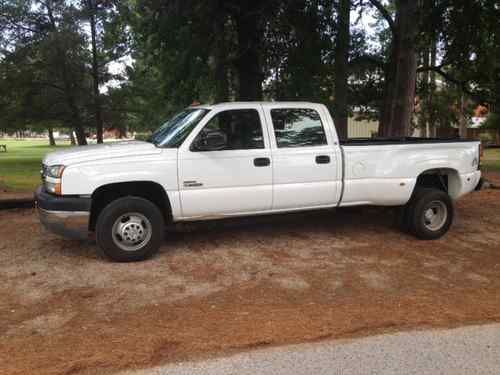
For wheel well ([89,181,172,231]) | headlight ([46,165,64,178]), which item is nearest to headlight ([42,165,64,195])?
headlight ([46,165,64,178])

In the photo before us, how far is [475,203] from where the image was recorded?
9.88 m

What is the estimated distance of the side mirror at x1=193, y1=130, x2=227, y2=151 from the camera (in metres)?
5.79

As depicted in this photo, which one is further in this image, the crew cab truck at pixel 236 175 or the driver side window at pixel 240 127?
the driver side window at pixel 240 127

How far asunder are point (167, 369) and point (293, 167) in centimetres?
348

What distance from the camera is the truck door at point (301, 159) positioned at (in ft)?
20.6

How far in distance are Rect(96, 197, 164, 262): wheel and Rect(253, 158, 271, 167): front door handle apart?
1.33 m

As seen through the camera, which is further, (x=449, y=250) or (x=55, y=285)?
(x=449, y=250)

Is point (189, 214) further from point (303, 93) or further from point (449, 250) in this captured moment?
point (303, 93)

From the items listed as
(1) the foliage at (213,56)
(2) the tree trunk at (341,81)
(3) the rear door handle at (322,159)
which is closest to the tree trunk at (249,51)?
(1) the foliage at (213,56)

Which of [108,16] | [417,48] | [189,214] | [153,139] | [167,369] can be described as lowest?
[167,369]

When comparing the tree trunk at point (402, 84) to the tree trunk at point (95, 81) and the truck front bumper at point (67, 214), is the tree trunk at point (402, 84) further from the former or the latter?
the tree trunk at point (95, 81)

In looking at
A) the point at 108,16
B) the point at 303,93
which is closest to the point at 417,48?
the point at 303,93

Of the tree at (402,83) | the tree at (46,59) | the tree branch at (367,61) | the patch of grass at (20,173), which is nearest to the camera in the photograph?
the tree at (402,83)

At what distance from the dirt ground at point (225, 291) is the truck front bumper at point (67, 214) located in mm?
437
